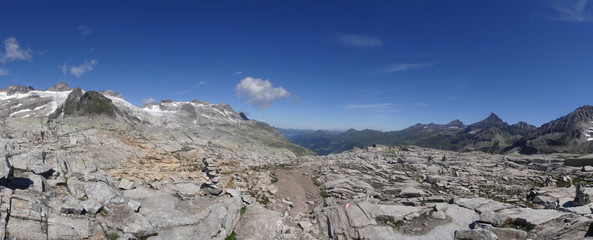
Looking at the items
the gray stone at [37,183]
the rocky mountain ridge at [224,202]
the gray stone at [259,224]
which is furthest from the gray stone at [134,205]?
the gray stone at [259,224]

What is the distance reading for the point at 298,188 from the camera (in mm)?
32406

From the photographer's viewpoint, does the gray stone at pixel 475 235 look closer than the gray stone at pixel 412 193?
Yes

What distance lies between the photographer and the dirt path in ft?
89.6

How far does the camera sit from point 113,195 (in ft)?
52.5

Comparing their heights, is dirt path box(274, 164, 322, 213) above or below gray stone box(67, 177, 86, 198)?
below

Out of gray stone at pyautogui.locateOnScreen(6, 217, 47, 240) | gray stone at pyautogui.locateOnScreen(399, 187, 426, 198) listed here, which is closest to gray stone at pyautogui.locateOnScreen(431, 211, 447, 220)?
gray stone at pyautogui.locateOnScreen(399, 187, 426, 198)

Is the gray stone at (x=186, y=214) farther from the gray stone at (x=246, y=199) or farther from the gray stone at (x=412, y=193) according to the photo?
the gray stone at (x=412, y=193)

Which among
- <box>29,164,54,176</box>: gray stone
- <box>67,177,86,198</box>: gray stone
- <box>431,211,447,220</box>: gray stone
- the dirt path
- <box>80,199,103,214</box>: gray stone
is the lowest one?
the dirt path

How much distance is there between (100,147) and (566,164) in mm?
87276

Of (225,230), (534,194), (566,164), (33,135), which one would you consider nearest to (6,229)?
(225,230)

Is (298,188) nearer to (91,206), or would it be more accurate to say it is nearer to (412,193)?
(412,193)

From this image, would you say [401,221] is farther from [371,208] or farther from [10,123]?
[10,123]

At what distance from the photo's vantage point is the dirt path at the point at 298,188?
2731cm

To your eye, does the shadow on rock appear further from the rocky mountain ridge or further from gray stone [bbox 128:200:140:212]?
gray stone [bbox 128:200:140:212]
